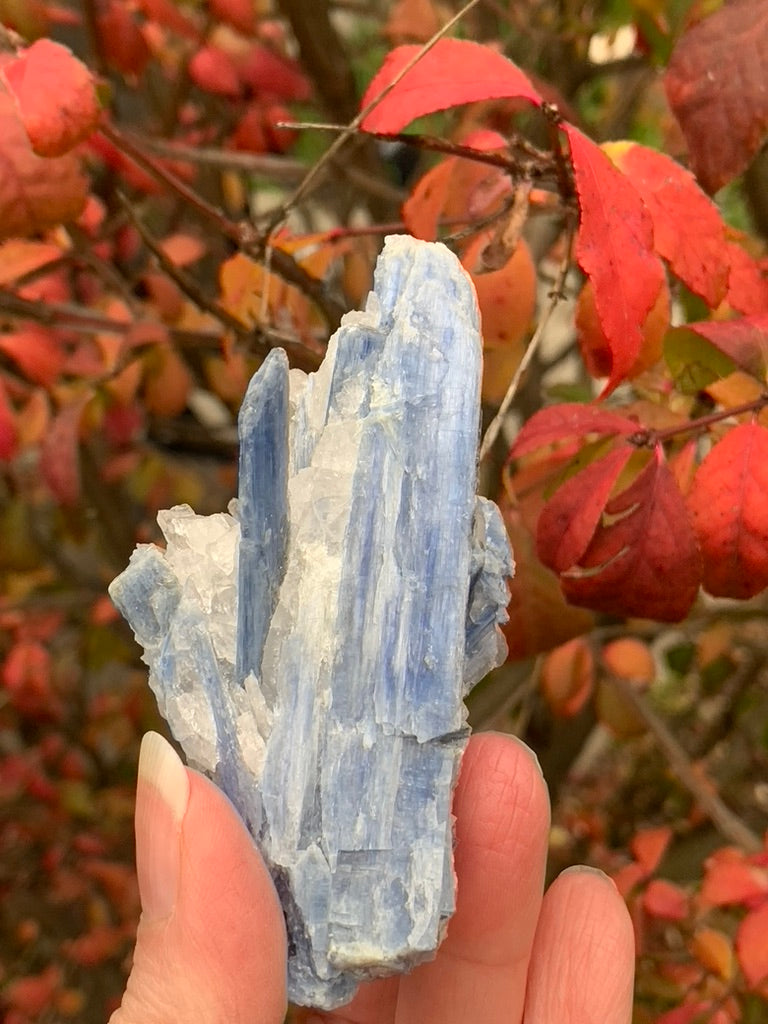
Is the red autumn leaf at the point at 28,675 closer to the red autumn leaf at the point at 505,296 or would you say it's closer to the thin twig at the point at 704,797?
the thin twig at the point at 704,797

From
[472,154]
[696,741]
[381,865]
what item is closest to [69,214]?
[472,154]

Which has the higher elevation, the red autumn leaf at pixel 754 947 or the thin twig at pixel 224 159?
the thin twig at pixel 224 159

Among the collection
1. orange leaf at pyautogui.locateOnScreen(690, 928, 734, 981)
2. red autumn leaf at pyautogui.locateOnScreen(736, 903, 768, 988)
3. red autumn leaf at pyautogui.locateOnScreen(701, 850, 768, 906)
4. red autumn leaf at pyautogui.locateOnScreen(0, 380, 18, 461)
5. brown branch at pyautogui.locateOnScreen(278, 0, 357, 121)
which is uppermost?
brown branch at pyautogui.locateOnScreen(278, 0, 357, 121)

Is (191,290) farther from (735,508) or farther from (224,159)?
(735,508)

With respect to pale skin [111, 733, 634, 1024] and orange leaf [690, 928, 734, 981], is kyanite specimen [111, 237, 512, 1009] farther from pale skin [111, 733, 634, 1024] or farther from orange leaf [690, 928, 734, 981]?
orange leaf [690, 928, 734, 981]

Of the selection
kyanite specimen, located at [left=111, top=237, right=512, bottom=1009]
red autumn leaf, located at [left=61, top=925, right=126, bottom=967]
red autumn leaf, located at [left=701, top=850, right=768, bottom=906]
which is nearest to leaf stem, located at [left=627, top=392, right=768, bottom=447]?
kyanite specimen, located at [left=111, top=237, right=512, bottom=1009]

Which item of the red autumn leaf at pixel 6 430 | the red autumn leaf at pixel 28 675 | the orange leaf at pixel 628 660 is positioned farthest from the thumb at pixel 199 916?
the red autumn leaf at pixel 28 675
